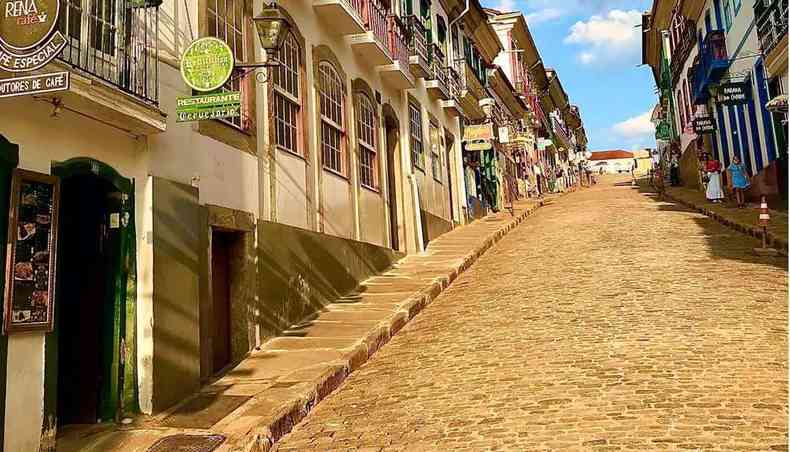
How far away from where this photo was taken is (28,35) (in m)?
4.36

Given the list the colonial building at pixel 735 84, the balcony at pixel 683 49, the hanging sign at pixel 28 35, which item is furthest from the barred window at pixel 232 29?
the balcony at pixel 683 49

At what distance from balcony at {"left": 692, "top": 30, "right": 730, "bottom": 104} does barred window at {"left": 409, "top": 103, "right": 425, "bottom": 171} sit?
9.69 metres

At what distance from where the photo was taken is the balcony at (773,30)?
44.0 ft

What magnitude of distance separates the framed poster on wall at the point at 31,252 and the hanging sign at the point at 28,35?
2.66 ft

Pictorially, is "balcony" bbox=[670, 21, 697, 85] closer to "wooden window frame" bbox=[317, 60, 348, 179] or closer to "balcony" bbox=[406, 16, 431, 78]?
"balcony" bbox=[406, 16, 431, 78]

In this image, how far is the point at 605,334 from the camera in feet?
22.8

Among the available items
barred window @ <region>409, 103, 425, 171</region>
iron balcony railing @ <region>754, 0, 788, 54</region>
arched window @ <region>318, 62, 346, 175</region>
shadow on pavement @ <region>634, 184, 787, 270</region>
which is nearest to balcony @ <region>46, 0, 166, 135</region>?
arched window @ <region>318, 62, 346, 175</region>

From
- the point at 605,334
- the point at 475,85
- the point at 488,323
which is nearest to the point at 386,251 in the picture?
the point at 488,323

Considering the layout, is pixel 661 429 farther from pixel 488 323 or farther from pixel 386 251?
pixel 386 251

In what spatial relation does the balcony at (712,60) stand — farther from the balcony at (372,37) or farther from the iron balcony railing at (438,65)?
the balcony at (372,37)

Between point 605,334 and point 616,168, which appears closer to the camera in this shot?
point 605,334

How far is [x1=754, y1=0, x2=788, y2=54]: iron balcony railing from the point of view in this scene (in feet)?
44.3

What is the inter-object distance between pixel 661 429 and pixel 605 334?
264 cm

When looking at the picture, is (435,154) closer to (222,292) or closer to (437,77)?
(437,77)
